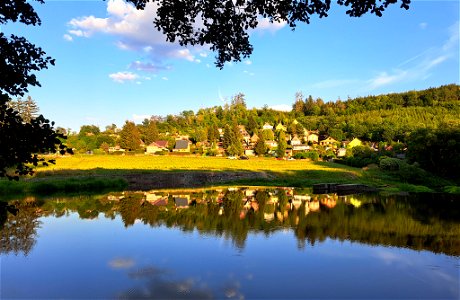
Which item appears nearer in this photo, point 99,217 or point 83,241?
point 83,241

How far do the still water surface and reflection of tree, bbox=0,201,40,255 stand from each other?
8cm

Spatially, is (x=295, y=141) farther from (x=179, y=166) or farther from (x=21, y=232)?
(x=21, y=232)

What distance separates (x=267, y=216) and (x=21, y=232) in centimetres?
1800

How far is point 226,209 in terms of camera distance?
3122cm

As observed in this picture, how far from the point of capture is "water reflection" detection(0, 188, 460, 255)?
21516mm

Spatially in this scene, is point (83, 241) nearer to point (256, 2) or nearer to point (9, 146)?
point (9, 146)

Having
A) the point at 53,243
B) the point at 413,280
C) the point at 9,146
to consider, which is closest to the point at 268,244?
the point at 413,280

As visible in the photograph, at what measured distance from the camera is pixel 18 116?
6.58 m

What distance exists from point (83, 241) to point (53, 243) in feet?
5.47

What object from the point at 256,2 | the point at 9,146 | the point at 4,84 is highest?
the point at 256,2

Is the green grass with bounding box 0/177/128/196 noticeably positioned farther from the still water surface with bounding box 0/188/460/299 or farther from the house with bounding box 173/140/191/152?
the house with bounding box 173/140/191/152

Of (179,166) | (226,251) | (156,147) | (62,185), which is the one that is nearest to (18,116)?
(226,251)

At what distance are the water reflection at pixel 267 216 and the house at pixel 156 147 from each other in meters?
75.9

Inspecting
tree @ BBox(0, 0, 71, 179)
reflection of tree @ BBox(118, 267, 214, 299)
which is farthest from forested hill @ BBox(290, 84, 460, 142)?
tree @ BBox(0, 0, 71, 179)
